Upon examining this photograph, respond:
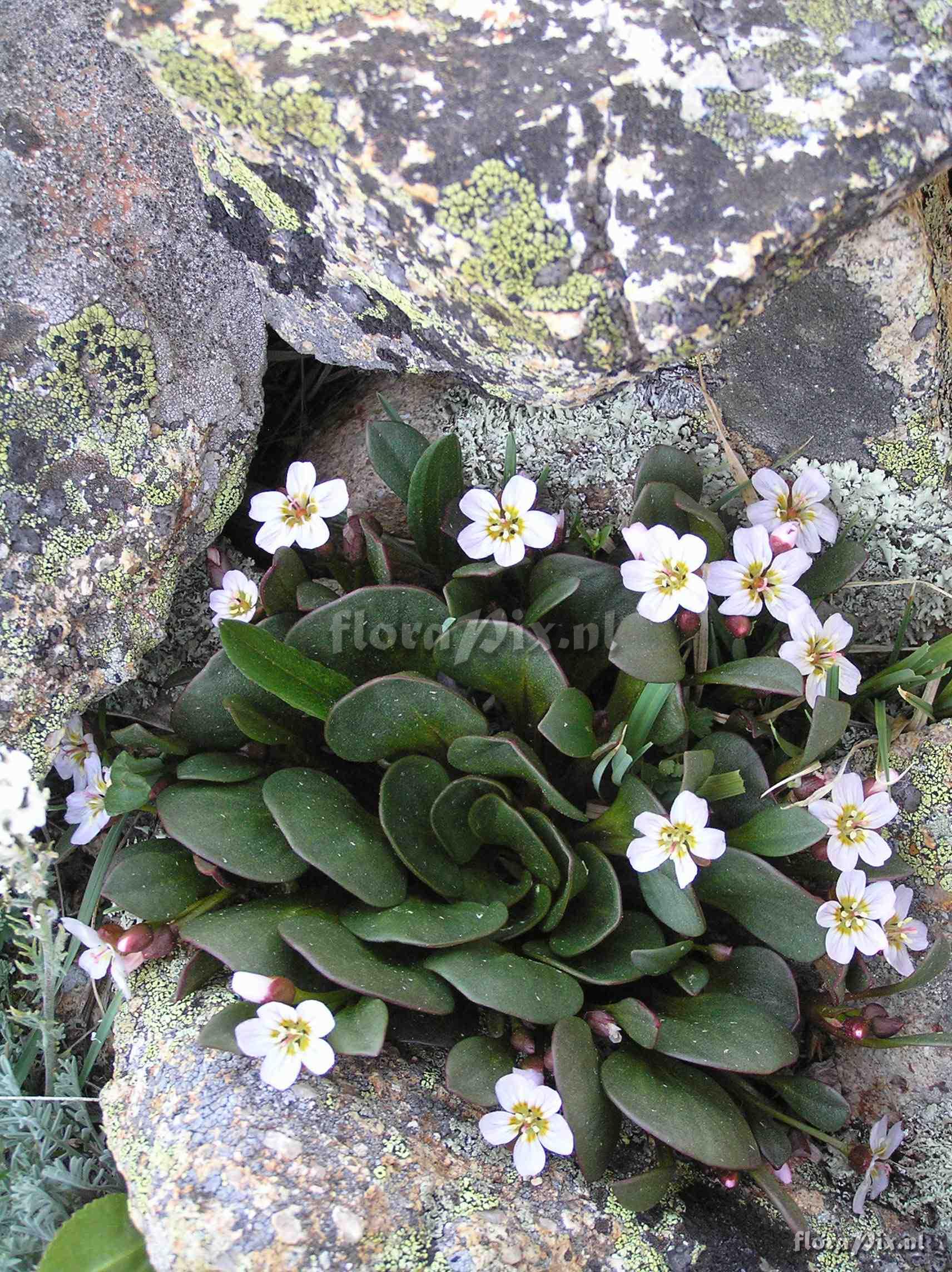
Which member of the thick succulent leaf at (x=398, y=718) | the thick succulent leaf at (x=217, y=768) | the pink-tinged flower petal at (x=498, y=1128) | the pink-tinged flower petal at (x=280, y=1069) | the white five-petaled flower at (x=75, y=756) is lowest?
the pink-tinged flower petal at (x=498, y=1128)

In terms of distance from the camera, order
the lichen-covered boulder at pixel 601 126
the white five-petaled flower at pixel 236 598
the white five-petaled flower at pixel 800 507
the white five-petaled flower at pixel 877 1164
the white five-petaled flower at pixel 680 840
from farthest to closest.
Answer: the white five-petaled flower at pixel 236 598
the white five-petaled flower at pixel 800 507
the white five-petaled flower at pixel 877 1164
the white five-petaled flower at pixel 680 840
the lichen-covered boulder at pixel 601 126

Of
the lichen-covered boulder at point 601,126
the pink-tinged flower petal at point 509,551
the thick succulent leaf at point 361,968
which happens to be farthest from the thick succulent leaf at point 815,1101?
the lichen-covered boulder at point 601,126

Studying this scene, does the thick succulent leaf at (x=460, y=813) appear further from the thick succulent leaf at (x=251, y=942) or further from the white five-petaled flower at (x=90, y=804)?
the white five-petaled flower at (x=90, y=804)

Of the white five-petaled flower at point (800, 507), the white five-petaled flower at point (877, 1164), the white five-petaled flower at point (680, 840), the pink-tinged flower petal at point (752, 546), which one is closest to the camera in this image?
the white five-petaled flower at point (680, 840)

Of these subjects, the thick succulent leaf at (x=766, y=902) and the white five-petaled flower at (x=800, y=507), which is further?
the white five-petaled flower at (x=800, y=507)

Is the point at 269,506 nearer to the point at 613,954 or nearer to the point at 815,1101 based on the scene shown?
the point at 613,954

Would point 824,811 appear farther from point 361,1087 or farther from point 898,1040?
point 361,1087

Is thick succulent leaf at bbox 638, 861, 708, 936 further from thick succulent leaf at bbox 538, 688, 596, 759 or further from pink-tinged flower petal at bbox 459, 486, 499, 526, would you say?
pink-tinged flower petal at bbox 459, 486, 499, 526
